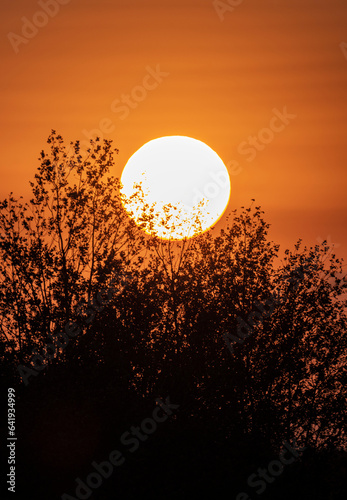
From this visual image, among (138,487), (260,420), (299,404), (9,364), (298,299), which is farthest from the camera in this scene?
(298,299)

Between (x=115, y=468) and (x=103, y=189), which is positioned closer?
(x=115, y=468)

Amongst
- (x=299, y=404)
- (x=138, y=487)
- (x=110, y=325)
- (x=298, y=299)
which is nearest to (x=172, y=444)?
(x=138, y=487)

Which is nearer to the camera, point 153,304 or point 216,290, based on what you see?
point 153,304

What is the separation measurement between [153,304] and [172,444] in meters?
9.27

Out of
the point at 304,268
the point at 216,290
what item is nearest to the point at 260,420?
the point at 216,290

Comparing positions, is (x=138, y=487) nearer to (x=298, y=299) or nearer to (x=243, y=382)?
(x=243, y=382)

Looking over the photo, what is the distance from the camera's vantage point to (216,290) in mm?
Answer: 39375

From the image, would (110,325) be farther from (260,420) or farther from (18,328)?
(260,420)

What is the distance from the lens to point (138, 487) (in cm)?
2714

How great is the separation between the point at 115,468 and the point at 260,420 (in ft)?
33.6

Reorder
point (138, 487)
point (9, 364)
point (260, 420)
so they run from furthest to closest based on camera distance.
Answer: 1. point (260, 420)
2. point (9, 364)
3. point (138, 487)

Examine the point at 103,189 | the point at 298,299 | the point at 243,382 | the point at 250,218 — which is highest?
the point at 103,189

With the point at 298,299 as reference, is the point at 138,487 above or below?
below

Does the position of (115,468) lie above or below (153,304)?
below
